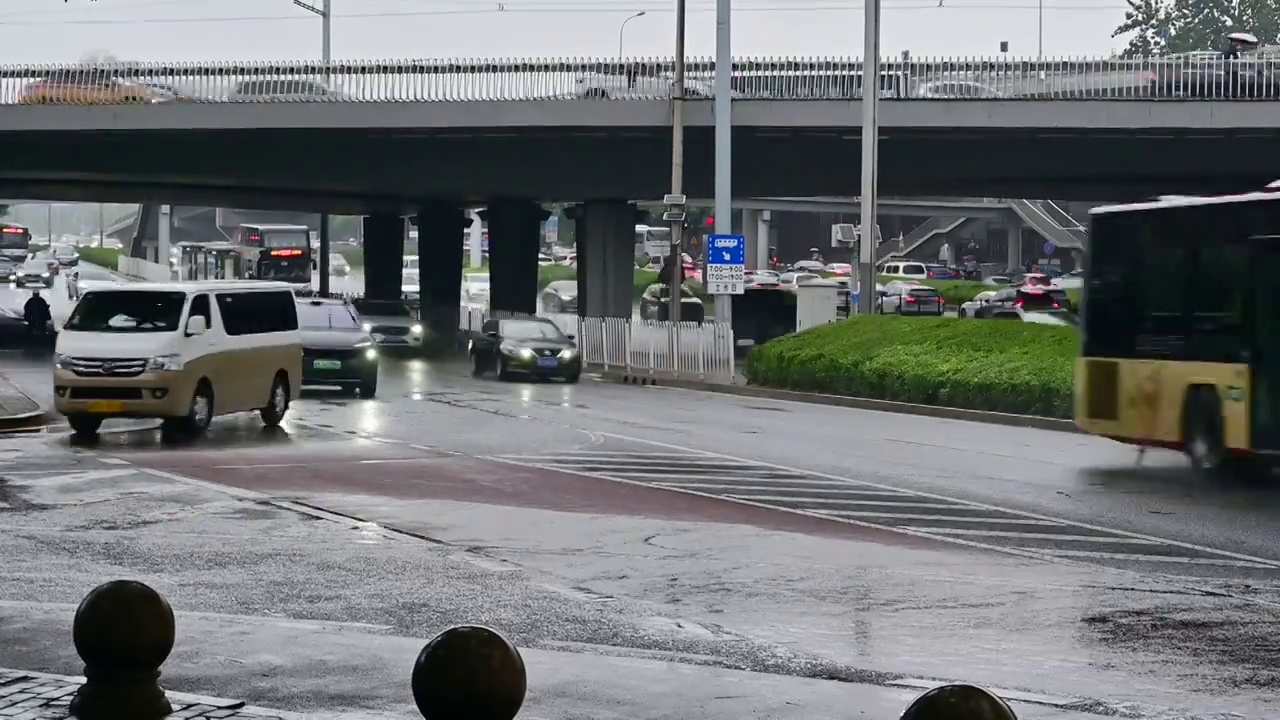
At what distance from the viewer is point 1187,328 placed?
20703 millimetres

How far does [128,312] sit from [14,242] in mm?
123134

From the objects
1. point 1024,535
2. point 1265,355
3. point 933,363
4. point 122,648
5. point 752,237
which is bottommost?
point 1024,535

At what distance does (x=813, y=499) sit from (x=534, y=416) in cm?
1158

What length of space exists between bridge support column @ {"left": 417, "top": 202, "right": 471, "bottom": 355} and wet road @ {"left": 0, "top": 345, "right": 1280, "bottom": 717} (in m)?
34.0

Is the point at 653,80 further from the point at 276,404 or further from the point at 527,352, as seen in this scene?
the point at 276,404

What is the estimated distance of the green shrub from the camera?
147225 millimetres

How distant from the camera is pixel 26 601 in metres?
11.3

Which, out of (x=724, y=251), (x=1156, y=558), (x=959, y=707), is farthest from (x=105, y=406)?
(x=959, y=707)

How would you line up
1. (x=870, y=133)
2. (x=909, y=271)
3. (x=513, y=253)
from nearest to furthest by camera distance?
(x=870, y=133)
(x=513, y=253)
(x=909, y=271)

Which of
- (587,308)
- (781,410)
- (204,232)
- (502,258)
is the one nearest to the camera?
(781,410)

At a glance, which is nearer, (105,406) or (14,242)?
(105,406)

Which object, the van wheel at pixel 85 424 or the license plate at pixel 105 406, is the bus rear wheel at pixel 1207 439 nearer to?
the license plate at pixel 105 406

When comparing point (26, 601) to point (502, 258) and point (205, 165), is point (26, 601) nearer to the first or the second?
point (205, 165)

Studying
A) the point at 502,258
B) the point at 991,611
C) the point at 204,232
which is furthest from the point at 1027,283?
the point at 204,232
